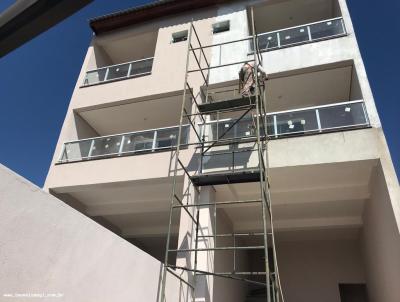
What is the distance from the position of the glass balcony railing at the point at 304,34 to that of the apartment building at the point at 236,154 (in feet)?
0.12

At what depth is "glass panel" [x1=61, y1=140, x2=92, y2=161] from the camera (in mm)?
9477

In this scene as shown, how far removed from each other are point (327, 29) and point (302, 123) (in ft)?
12.6

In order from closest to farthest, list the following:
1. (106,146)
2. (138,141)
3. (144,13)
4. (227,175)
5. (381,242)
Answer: (227,175), (381,242), (138,141), (106,146), (144,13)

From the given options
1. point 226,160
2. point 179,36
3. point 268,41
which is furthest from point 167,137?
point 179,36

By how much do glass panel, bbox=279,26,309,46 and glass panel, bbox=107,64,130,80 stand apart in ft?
17.6

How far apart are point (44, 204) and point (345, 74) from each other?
28.1 feet

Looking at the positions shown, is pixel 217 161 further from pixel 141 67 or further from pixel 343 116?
pixel 141 67

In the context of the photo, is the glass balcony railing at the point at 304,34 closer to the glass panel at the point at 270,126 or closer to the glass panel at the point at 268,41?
the glass panel at the point at 268,41

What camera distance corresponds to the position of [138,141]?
29.7ft

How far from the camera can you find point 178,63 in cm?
1073

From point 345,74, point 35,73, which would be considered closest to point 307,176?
point 345,74

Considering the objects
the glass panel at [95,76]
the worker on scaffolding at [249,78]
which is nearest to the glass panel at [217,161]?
the worker on scaffolding at [249,78]

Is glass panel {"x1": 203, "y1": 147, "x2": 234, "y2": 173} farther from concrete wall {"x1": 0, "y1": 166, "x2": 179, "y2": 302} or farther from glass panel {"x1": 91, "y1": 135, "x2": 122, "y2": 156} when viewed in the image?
concrete wall {"x1": 0, "y1": 166, "x2": 179, "y2": 302}

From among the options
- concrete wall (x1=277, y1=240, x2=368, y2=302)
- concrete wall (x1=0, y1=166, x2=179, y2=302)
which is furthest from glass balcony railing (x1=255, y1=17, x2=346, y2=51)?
concrete wall (x1=0, y1=166, x2=179, y2=302)
